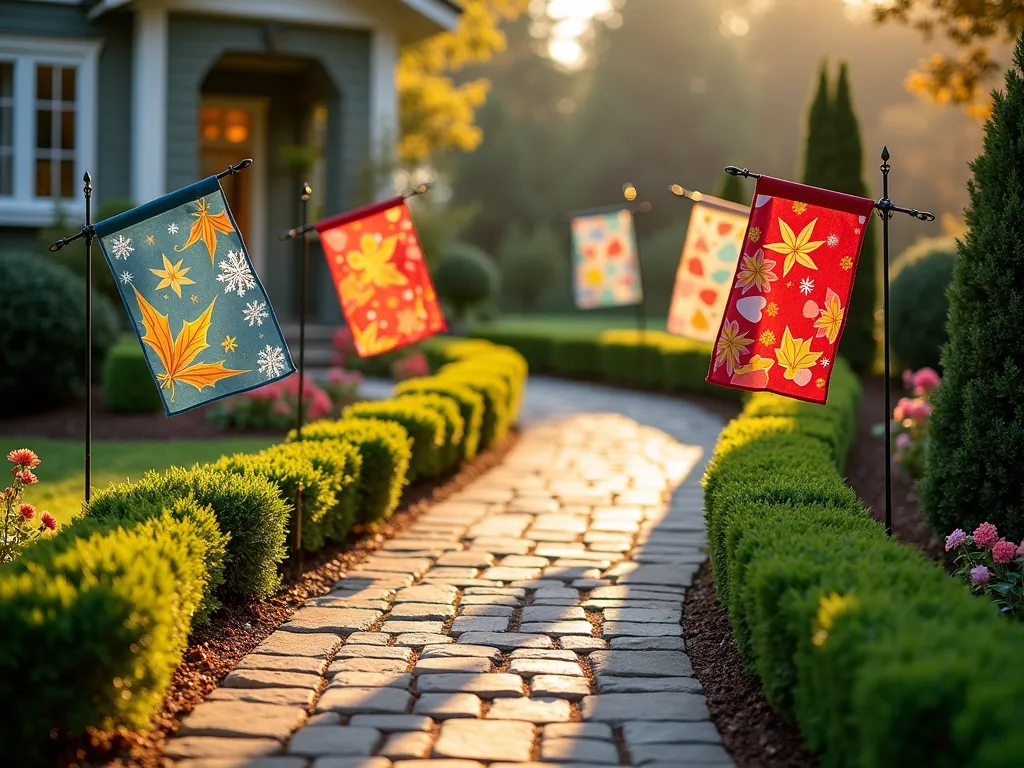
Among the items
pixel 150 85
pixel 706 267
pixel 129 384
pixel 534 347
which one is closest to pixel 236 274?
pixel 706 267

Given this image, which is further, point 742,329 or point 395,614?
point 742,329

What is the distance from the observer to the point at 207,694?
4.38 m

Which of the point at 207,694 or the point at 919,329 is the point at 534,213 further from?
the point at 207,694

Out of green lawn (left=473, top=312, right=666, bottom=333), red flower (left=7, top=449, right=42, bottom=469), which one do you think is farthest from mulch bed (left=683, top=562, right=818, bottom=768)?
green lawn (left=473, top=312, right=666, bottom=333)

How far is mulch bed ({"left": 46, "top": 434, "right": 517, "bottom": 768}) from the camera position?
3.73 meters

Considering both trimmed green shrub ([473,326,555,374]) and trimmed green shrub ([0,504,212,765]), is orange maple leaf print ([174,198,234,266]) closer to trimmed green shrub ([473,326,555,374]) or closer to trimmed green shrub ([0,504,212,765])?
trimmed green shrub ([0,504,212,765])

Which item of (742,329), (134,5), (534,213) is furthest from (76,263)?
(534,213)

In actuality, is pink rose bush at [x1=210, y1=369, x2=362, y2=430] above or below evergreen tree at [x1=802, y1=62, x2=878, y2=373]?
below

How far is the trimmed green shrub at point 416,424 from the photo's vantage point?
27.1 feet

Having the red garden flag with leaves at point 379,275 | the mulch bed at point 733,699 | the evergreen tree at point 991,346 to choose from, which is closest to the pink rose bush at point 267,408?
the red garden flag with leaves at point 379,275

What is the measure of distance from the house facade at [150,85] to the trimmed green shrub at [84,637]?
11.7 metres

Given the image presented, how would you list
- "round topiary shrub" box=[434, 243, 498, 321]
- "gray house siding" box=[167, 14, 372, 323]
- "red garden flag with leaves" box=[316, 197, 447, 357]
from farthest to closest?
"round topiary shrub" box=[434, 243, 498, 321]
"gray house siding" box=[167, 14, 372, 323]
"red garden flag with leaves" box=[316, 197, 447, 357]

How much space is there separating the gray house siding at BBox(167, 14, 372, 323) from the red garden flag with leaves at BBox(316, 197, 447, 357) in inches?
329

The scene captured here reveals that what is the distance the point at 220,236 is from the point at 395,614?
6.65 ft
